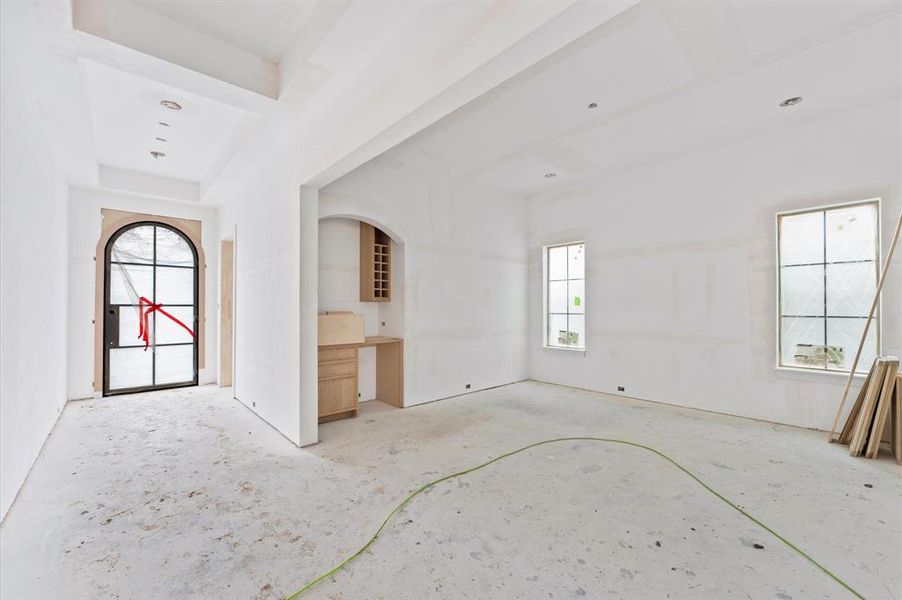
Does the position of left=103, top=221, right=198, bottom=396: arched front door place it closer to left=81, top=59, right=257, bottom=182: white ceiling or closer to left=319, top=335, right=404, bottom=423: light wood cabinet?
left=81, top=59, right=257, bottom=182: white ceiling

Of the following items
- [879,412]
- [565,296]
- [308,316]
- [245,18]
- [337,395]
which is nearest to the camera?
[245,18]

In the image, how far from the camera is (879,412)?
10.8ft

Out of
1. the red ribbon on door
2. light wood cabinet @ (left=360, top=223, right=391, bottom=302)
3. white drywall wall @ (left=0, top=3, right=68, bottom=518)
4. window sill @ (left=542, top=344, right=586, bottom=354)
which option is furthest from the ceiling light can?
the red ribbon on door

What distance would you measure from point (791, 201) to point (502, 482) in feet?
14.4

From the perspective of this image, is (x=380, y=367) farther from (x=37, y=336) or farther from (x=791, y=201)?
(x=791, y=201)

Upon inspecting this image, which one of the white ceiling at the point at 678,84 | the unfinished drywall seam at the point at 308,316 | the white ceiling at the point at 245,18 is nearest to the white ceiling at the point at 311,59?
the white ceiling at the point at 245,18

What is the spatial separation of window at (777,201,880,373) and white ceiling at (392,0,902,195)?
114 centimetres

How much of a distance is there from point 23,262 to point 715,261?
6724mm

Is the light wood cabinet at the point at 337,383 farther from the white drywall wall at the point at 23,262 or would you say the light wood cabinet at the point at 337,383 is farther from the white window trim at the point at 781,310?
the white window trim at the point at 781,310

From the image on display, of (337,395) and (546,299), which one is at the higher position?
(546,299)

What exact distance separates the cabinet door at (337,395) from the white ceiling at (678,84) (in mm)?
2895

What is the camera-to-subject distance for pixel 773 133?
4.23 metres

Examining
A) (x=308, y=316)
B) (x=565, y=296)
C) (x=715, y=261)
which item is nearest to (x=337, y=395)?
(x=308, y=316)

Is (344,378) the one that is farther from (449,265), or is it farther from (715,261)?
(715,261)
